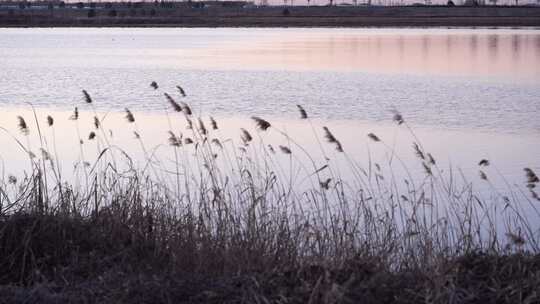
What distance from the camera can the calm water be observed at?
14758 millimetres

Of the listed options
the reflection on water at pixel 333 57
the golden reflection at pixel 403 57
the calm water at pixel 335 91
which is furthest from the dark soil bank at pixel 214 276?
the golden reflection at pixel 403 57

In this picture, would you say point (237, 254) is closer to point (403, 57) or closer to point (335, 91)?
point (335, 91)

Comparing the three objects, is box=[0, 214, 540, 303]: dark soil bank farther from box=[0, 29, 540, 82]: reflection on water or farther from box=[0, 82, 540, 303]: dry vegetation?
box=[0, 29, 540, 82]: reflection on water

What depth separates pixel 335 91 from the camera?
2238cm

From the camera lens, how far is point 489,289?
493 cm

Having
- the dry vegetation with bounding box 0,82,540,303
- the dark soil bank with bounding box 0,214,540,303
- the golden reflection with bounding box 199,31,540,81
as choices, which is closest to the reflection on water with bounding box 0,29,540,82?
the golden reflection with bounding box 199,31,540,81

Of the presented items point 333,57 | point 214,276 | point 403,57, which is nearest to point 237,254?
point 214,276

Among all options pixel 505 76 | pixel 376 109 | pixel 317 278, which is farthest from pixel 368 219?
pixel 505 76

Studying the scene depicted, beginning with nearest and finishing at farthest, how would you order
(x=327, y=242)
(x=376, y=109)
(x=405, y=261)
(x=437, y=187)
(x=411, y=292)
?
(x=411, y=292) → (x=405, y=261) → (x=327, y=242) → (x=437, y=187) → (x=376, y=109)

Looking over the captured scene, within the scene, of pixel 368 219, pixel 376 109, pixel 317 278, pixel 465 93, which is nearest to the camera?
pixel 317 278

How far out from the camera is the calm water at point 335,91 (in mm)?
14758

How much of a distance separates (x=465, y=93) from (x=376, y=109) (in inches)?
149

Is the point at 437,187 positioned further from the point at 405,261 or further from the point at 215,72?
the point at 215,72

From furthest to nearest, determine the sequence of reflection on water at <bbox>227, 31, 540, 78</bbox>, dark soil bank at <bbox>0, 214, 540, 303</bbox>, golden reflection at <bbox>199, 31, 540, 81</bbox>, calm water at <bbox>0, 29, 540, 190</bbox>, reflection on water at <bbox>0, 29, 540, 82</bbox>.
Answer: reflection on water at <bbox>0, 29, 540, 82</bbox> < golden reflection at <bbox>199, 31, 540, 81</bbox> < reflection on water at <bbox>227, 31, 540, 78</bbox> < calm water at <bbox>0, 29, 540, 190</bbox> < dark soil bank at <bbox>0, 214, 540, 303</bbox>
